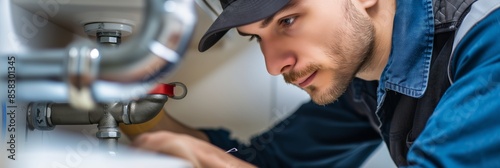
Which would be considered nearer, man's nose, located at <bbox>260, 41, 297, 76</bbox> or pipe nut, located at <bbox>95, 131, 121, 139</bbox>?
pipe nut, located at <bbox>95, 131, 121, 139</bbox>

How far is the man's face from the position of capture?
831 millimetres

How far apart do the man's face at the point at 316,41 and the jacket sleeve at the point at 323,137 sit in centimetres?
29

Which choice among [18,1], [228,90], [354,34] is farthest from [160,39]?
[228,90]

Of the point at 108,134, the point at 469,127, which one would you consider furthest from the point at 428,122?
the point at 108,134

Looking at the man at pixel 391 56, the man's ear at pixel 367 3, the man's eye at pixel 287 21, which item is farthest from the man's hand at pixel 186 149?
the man's ear at pixel 367 3

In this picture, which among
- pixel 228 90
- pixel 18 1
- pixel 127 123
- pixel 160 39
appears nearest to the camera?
pixel 160 39

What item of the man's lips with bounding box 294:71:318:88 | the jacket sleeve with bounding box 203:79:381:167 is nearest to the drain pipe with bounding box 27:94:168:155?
the man's lips with bounding box 294:71:318:88

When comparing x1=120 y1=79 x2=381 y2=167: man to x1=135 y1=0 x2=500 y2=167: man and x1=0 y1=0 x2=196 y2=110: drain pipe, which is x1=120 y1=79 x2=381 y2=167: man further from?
x1=0 y1=0 x2=196 y2=110: drain pipe

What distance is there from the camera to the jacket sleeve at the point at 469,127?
617 mm

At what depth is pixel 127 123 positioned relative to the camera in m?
0.72

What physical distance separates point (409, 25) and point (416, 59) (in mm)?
56

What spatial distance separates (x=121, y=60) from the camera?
1.12 feet

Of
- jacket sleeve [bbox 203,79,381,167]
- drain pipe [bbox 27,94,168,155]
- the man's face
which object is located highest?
the man's face

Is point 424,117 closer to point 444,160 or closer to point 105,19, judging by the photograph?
point 444,160
